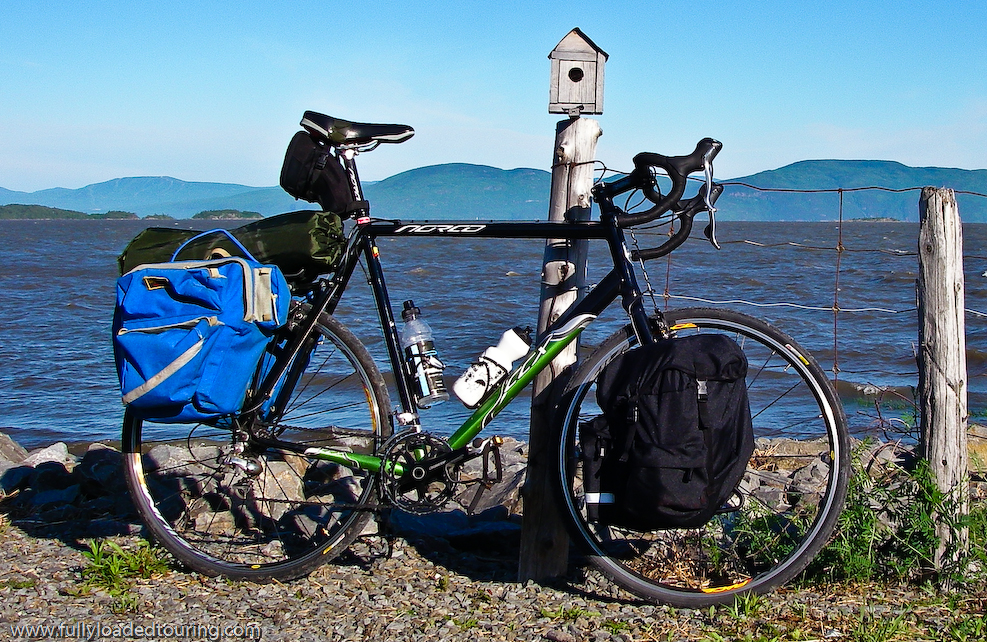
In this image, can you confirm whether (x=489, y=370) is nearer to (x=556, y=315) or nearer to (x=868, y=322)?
(x=556, y=315)

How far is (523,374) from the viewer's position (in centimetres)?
360

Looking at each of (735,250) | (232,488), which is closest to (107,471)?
(232,488)

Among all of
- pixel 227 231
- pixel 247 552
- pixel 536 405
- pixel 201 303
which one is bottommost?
pixel 247 552

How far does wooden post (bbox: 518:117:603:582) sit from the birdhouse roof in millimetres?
284

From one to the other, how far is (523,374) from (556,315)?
1.00 feet

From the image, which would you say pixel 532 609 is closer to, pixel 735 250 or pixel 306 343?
pixel 306 343

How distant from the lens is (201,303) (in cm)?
339

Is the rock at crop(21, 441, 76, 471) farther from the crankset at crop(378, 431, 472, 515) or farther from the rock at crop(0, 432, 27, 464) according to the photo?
the crankset at crop(378, 431, 472, 515)

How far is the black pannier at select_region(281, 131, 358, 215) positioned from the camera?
3.71 m

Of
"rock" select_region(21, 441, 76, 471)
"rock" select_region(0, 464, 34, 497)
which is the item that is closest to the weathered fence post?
"rock" select_region(0, 464, 34, 497)

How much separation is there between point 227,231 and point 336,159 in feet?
1.76

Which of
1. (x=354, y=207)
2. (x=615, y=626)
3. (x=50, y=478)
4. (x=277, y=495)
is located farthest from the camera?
(x=50, y=478)

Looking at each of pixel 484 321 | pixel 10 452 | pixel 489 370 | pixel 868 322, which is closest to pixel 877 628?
pixel 489 370

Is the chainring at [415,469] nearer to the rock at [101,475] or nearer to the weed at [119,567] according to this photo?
the weed at [119,567]
